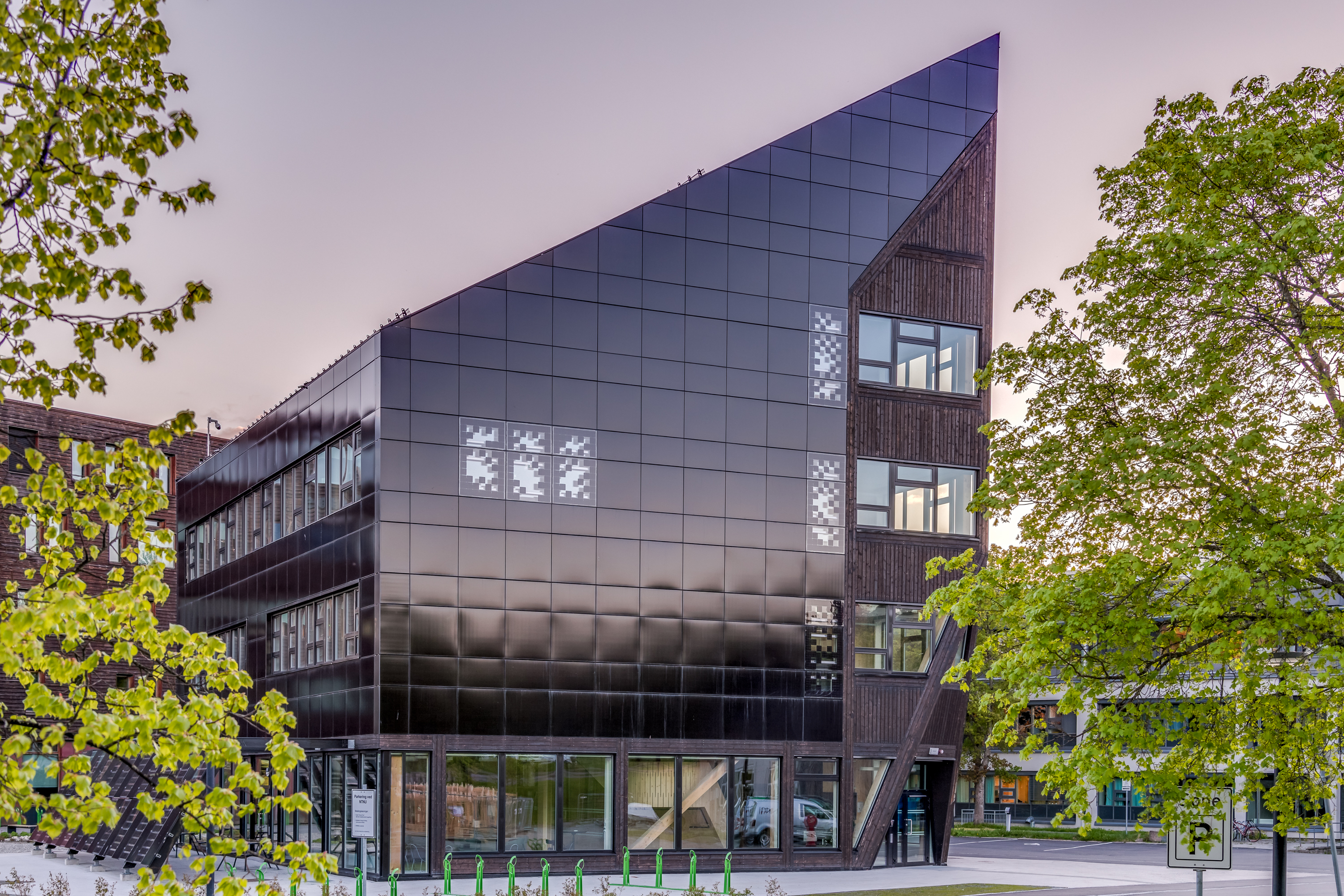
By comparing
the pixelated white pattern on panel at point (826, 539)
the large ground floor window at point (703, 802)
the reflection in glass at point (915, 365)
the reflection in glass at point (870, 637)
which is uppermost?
the reflection in glass at point (915, 365)

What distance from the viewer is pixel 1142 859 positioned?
4319cm

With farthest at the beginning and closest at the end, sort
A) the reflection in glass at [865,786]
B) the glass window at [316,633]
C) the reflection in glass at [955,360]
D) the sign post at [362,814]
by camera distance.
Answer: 1. the reflection in glass at [955,360]
2. the reflection in glass at [865,786]
3. the glass window at [316,633]
4. the sign post at [362,814]

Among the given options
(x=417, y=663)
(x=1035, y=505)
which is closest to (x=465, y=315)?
(x=417, y=663)

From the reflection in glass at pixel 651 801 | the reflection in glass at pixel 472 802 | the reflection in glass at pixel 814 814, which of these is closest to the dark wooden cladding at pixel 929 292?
the reflection in glass at pixel 814 814

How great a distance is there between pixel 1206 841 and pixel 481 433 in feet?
64.4

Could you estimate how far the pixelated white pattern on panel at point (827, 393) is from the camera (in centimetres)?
3475

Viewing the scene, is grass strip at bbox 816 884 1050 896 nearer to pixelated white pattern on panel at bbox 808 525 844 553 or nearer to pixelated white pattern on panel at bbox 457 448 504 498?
pixelated white pattern on panel at bbox 808 525 844 553

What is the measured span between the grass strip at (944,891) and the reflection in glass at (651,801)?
16.8ft

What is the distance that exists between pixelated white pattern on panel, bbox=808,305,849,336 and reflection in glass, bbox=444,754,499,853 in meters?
13.0

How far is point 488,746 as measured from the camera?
102ft

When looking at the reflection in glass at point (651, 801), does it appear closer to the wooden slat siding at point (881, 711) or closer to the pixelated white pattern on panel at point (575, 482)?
the wooden slat siding at point (881, 711)

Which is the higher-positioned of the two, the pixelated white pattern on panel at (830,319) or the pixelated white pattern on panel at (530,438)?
the pixelated white pattern on panel at (830,319)

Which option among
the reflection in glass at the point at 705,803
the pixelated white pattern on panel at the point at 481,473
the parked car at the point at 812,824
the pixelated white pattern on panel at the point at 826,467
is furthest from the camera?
the pixelated white pattern on panel at the point at 826,467

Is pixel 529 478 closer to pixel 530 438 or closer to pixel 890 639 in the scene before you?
pixel 530 438
